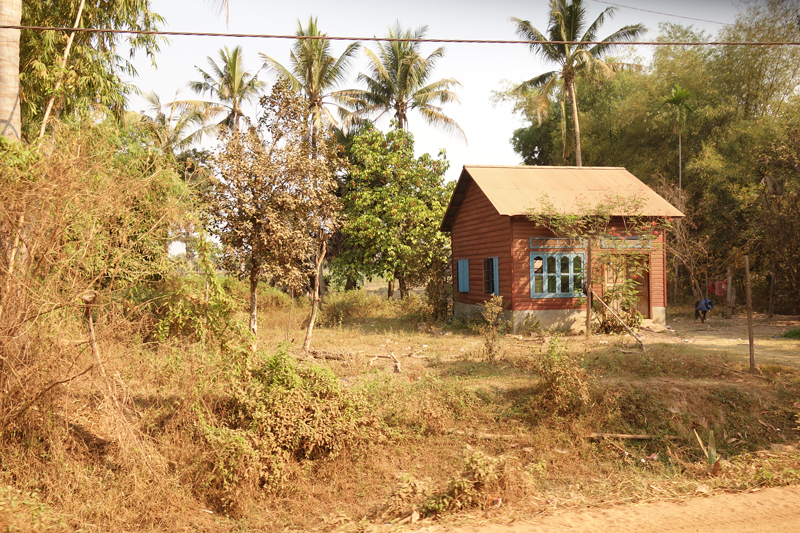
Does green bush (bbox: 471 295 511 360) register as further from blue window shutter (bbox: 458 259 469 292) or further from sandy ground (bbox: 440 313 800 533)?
sandy ground (bbox: 440 313 800 533)

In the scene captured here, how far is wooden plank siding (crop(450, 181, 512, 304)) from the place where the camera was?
50.5 feet

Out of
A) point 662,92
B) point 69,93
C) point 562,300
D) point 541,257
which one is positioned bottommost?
point 562,300

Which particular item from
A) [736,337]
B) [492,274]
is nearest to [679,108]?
[736,337]

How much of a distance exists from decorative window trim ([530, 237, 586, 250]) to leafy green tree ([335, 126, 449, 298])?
6286 millimetres

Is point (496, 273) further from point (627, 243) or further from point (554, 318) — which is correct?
point (627, 243)

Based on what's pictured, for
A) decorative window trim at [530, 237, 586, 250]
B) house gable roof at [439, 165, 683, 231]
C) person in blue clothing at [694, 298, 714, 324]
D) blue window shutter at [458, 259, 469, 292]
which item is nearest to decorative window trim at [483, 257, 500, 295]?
decorative window trim at [530, 237, 586, 250]

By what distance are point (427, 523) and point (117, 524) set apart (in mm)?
3002

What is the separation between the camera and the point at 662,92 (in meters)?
28.2

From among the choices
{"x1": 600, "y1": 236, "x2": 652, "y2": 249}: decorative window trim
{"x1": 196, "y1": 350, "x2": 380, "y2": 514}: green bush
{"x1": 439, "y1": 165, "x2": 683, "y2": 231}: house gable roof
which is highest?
{"x1": 439, "y1": 165, "x2": 683, "y2": 231}: house gable roof

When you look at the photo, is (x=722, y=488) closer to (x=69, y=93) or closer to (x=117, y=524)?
(x=117, y=524)

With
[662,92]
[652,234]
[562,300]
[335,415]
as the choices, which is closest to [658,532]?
[335,415]

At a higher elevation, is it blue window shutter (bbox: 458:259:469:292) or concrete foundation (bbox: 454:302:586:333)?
blue window shutter (bbox: 458:259:469:292)

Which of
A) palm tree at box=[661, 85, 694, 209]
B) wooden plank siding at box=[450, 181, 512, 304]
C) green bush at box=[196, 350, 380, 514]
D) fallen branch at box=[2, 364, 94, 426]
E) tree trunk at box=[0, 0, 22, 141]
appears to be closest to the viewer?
fallen branch at box=[2, 364, 94, 426]

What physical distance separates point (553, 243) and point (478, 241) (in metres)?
2.77
